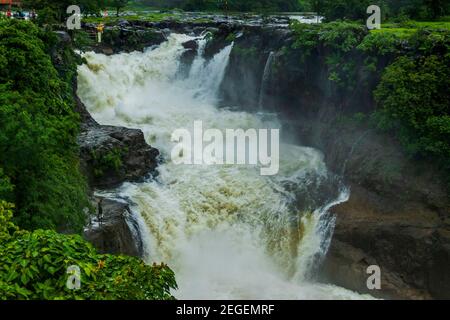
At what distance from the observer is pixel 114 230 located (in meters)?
16.2

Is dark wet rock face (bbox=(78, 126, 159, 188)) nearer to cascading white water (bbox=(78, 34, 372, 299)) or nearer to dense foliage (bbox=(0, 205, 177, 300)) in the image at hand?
cascading white water (bbox=(78, 34, 372, 299))

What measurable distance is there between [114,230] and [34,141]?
15.5 ft

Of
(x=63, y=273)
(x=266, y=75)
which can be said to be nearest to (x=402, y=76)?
(x=266, y=75)

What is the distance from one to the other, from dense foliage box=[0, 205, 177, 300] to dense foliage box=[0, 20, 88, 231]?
188 inches

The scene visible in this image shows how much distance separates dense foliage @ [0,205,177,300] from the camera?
6.53 m

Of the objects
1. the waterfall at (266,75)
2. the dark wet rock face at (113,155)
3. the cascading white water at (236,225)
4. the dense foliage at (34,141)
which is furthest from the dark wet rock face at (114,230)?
the waterfall at (266,75)

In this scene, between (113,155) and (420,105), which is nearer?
(420,105)

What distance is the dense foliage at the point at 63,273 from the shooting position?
6.53 meters

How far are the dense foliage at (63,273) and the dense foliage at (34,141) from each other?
477 cm

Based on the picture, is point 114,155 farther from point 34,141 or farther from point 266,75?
point 266,75

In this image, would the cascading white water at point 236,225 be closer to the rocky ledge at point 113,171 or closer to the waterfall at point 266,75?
the rocky ledge at point 113,171

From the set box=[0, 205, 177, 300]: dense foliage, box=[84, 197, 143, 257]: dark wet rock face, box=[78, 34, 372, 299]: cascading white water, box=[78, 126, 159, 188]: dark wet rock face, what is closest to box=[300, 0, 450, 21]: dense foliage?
box=[78, 34, 372, 299]: cascading white water
